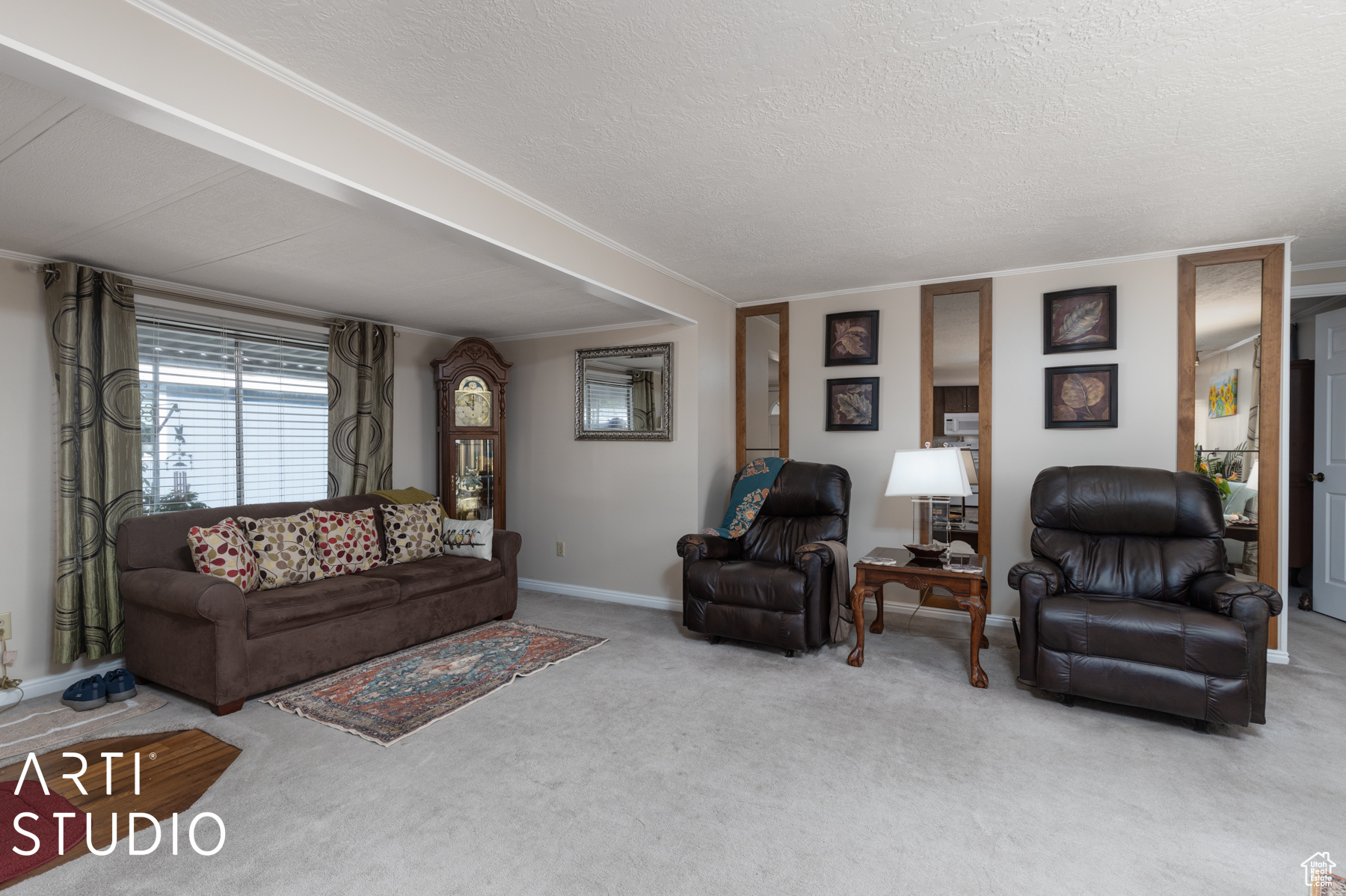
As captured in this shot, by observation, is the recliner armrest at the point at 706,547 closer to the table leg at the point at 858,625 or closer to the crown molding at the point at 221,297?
the table leg at the point at 858,625

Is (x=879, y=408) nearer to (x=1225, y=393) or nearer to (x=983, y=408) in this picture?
(x=983, y=408)

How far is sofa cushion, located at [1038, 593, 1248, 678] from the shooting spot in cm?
266

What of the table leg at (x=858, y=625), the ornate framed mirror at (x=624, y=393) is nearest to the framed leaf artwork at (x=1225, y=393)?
the table leg at (x=858, y=625)

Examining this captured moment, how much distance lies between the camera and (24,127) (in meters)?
1.94

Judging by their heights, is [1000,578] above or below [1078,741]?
above

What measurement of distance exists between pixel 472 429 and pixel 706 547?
2251 mm

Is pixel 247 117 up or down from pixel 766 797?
up

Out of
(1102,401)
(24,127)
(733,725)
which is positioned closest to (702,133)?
(24,127)

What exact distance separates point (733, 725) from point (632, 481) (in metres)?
2.46

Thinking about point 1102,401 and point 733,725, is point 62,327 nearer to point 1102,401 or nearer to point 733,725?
point 733,725

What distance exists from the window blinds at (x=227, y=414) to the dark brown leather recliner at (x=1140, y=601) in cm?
452

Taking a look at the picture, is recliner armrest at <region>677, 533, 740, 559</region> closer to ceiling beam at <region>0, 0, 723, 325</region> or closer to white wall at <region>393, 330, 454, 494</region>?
ceiling beam at <region>0, 0, 723, 325</region>

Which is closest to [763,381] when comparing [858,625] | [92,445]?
[858,625]

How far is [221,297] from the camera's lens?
3.97 m
